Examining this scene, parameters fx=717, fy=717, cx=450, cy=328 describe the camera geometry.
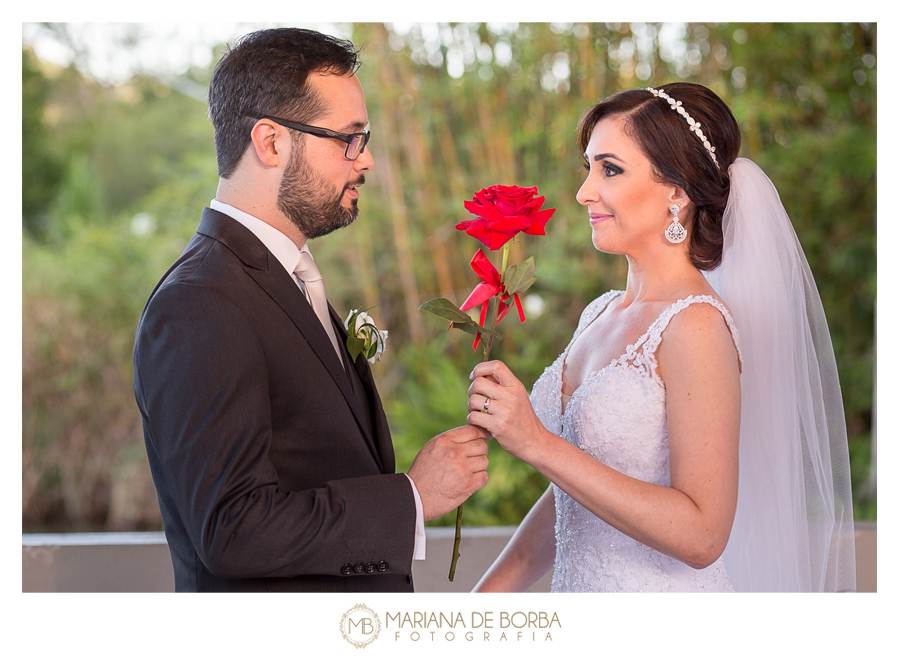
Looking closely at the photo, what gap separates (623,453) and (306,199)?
2.87 feet

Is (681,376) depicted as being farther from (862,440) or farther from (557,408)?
(862,440)

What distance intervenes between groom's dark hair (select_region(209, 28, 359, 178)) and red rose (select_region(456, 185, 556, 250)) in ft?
1.29

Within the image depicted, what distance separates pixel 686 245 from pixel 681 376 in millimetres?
383

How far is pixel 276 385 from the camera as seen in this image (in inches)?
51.6

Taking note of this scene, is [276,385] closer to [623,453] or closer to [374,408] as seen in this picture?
[374,408]

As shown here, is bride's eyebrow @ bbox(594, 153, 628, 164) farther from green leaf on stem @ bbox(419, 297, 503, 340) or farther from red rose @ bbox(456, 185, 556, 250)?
green leaf on stem @ bbox(419, 297, 503, 340)

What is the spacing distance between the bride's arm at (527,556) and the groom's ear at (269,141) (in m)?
1.08

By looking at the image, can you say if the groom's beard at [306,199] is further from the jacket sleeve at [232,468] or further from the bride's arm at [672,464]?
the bride's arm at [672,464]

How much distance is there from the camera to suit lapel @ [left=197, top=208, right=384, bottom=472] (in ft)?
4.47

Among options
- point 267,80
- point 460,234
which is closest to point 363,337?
point 267,80

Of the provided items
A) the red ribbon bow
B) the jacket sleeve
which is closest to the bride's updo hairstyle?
the red ribbon bow

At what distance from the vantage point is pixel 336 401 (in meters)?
1.36
